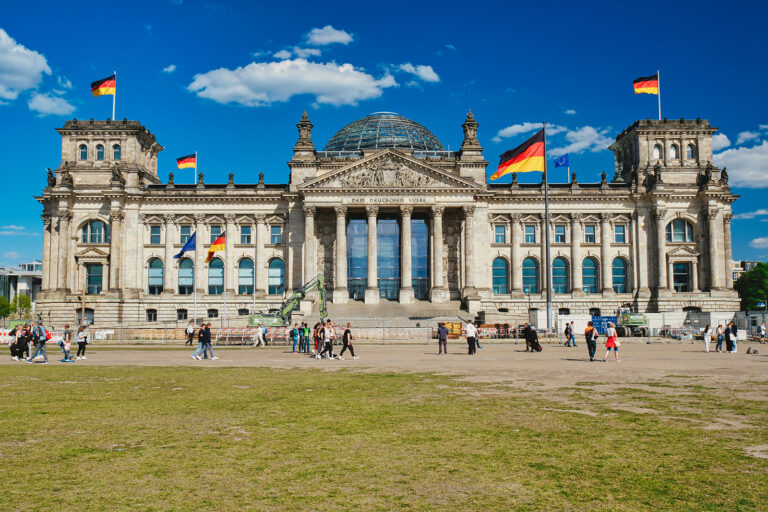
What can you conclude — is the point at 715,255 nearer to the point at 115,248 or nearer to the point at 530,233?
the point at 530,233

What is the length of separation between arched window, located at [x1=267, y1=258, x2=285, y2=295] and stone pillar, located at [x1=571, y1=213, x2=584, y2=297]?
3460cm

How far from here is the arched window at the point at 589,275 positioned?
73625 mm

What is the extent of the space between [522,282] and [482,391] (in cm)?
5692

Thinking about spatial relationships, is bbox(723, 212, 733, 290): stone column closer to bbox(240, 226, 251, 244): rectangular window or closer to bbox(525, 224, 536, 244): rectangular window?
bbox(525, 224, 536, 244): rectangular window

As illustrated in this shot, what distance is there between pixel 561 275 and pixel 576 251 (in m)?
3.38

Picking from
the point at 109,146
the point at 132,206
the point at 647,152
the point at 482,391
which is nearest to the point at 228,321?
the point at 132,206

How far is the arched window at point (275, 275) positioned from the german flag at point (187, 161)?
591 inches

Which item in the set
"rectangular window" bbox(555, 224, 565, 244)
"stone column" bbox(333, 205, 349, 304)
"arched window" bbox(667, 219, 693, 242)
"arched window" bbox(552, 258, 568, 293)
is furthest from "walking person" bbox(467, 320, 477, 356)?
"arched window" bbox(667, 219, 693, 242)

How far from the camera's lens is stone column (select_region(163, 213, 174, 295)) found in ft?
237

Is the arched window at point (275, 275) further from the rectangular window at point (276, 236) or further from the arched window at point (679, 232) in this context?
the arched window at point (679, 232)

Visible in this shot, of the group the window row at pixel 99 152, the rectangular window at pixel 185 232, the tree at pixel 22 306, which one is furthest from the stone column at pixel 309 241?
the tree at pixel 22 306

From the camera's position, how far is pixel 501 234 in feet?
243

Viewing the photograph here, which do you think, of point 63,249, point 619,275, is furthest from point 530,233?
point 63,249

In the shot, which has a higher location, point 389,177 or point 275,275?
point 389,177
